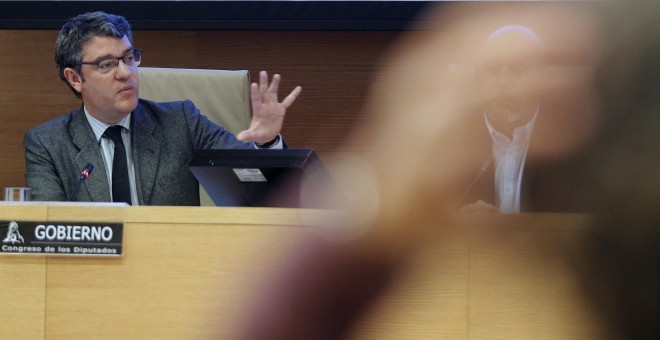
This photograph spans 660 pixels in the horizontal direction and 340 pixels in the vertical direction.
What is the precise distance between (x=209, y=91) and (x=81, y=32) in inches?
16.1

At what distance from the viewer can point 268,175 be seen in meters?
1.52

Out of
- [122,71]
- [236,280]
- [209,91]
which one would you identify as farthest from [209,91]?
[236,280]

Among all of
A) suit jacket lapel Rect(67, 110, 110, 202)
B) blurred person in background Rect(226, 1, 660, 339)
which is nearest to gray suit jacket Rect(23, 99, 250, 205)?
Answer: suit jacket lapel Rect(67, 110, 110, 202)

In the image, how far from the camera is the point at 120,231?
1422mm

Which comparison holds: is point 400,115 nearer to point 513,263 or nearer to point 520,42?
point 520,42

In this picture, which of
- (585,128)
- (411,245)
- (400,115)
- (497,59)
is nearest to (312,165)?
(411,245)

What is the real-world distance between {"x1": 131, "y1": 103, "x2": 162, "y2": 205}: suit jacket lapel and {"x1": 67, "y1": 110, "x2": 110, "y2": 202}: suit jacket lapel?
89 millimetres

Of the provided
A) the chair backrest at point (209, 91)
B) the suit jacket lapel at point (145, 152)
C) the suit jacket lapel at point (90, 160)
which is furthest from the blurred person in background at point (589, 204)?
the suit jacket lapel at point (90, 160)

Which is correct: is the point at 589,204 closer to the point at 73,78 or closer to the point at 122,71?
the point at 122,71

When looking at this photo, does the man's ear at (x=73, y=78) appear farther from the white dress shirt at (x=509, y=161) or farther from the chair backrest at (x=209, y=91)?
the white dress shirt at (x=509, y=161)

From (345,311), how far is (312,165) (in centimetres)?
28

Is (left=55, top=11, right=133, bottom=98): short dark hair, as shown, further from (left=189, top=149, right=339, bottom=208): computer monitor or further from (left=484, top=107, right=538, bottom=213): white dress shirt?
(left=484, top=107, right=538, bottom=213): white dress shirt

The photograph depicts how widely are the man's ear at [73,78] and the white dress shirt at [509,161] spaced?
3.60 ft

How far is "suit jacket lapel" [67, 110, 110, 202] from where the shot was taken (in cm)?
211
